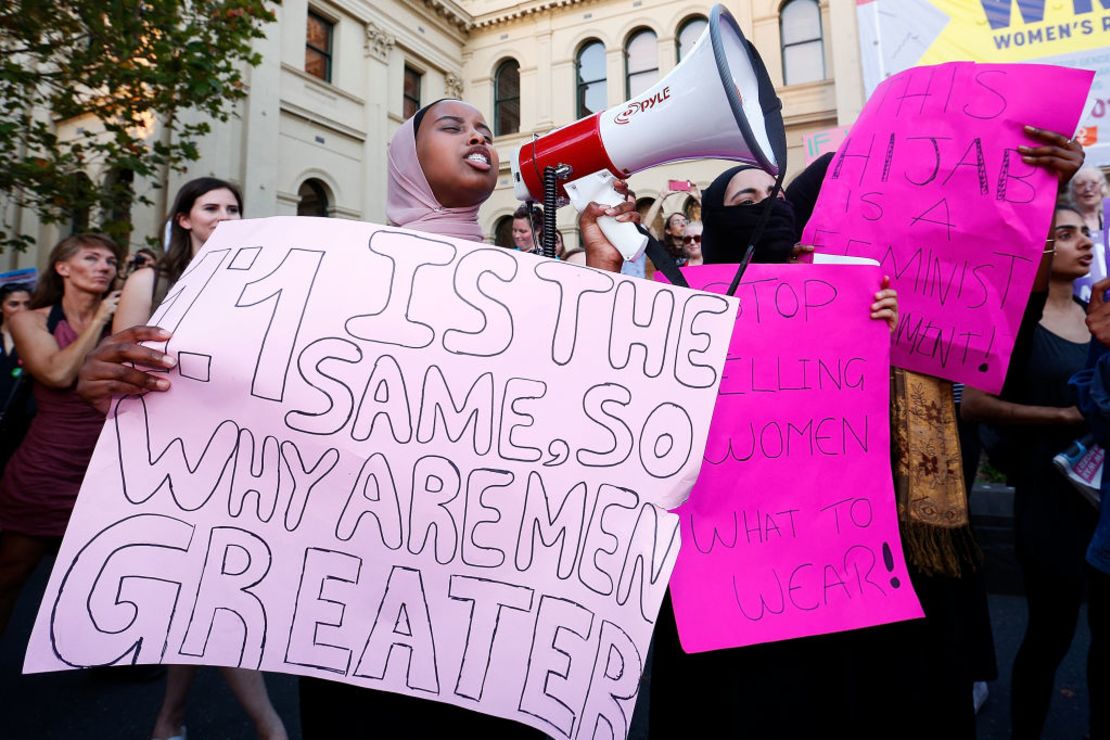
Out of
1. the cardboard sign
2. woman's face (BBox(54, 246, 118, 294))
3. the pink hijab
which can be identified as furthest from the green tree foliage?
the cardboard sign

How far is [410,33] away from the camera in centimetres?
1540

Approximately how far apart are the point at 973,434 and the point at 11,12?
293 inches

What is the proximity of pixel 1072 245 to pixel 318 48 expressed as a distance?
15.1 m

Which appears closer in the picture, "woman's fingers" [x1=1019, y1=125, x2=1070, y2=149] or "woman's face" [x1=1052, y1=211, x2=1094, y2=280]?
"woman's fingers" [x1=1019, y1=125, x2=1070, y2=149]

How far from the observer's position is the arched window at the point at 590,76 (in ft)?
50.6

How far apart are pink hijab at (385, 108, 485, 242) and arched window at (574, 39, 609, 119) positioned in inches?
594

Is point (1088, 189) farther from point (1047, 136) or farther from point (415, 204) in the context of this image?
point (415, 204)

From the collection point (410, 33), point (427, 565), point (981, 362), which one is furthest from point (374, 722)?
point (410, 33)

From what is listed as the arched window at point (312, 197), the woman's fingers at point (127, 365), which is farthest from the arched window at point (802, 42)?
the woman's fingers at point (127, 365)

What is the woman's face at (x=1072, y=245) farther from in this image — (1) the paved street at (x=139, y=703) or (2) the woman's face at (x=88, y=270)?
(2) the woman's face at (x=88, y=270)

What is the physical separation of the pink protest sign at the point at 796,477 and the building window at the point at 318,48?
14.6 m

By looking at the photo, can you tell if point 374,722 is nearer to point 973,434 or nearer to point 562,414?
point 562,414

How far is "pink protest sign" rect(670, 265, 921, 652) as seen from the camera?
1.22 m

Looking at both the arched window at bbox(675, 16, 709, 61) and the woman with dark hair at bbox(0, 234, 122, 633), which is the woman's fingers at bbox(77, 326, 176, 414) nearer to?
the woman with dark hair at bbox(0, 234, 122, 633)
